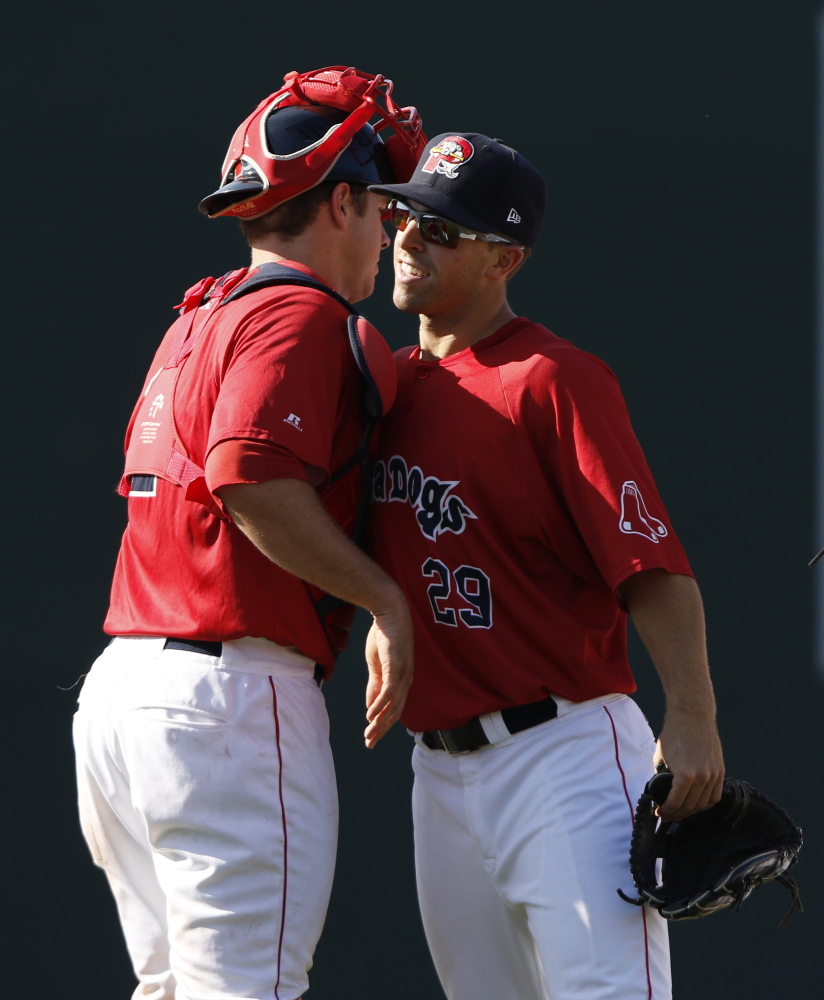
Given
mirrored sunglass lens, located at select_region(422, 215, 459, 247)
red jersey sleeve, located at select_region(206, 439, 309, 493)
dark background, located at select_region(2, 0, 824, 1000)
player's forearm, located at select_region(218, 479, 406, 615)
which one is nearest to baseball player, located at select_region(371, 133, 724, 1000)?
mirrored sunglass lens, located at select_region(422, 215, 459, 247)

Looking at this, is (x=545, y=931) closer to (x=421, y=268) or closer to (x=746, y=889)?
(x=746, y=889)

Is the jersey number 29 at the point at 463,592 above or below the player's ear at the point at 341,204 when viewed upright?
below

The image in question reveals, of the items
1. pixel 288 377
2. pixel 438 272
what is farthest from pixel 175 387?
pixel 438 272

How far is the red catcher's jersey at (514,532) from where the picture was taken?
2.21 metres

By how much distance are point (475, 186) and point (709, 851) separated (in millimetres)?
1315

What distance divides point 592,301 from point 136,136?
138 cm

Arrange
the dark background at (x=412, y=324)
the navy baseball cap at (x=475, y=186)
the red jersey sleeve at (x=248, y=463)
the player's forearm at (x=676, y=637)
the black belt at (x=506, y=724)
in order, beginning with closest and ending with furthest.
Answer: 1. the red jersey sleeve at (x=248, y=463)
2. the player's forearm at (x=676, y=637)
3. the black belt at (x=506, y=724)
4. the navy baseball cap at (x=475, y=186)
5. the dark background at (x=412, y=324)

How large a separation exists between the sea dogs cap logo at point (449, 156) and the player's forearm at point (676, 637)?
87cm

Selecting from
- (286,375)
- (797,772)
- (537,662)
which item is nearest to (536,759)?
(537,662)

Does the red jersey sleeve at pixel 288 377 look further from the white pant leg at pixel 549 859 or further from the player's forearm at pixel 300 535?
the white pant leg at pixel 549 859

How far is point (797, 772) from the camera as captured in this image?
3.57 metres

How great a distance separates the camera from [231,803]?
2.10 metres

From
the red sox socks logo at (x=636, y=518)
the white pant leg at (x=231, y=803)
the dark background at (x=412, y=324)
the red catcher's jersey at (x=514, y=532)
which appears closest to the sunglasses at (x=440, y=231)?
the red catcher's jersey at (x=514, y=532)

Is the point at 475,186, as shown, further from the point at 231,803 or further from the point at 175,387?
the point at 231,803
